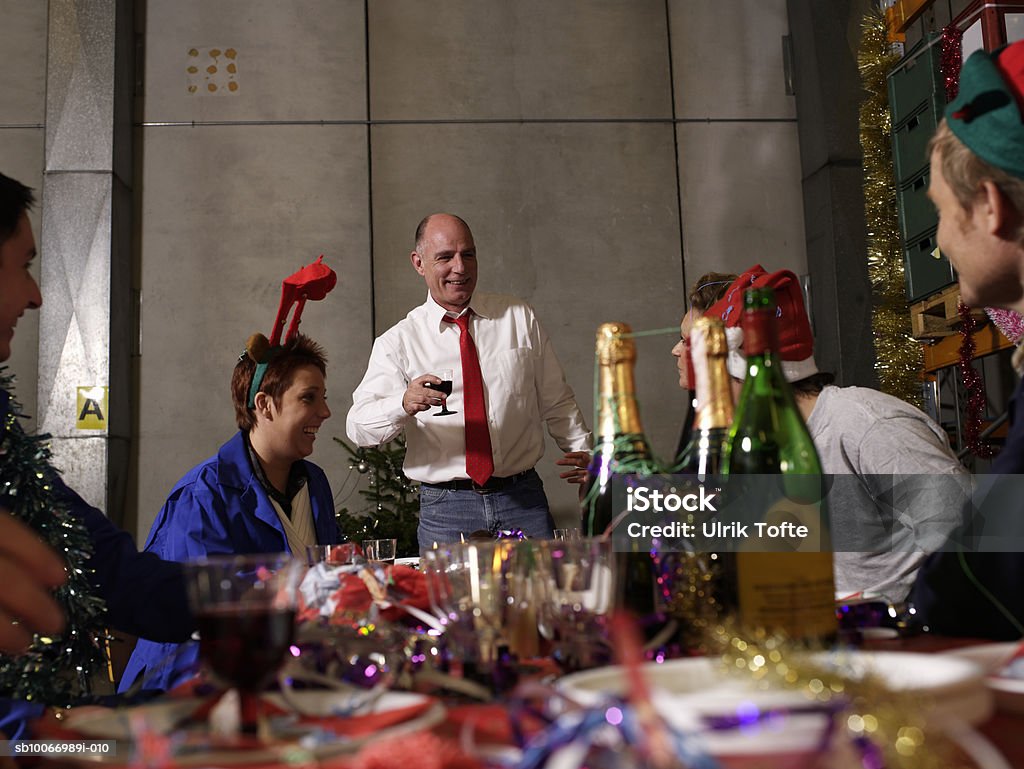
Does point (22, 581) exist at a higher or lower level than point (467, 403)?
lower

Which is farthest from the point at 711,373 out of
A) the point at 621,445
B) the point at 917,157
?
the point at 917,157

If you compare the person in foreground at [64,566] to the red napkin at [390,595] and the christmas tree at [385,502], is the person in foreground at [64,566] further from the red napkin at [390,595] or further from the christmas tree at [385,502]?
the christmas tree at [385,502]

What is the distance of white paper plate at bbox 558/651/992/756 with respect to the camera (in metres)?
0.44

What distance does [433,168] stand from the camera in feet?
18.3

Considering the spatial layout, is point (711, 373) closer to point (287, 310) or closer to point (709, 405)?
point (709, 405)

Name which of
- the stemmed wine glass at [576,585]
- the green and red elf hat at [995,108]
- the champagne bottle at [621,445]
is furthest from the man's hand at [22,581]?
the green and red elf hat at [995,108]

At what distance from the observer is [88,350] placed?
16.8 feet

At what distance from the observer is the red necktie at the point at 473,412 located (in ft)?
12.1

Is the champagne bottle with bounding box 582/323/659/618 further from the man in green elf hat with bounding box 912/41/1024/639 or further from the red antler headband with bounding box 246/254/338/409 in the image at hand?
the red antler headband with bounding box 246/254/338/409

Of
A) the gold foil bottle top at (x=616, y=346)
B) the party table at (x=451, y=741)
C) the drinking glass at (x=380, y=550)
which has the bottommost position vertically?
the party table at (x=451, y=741)

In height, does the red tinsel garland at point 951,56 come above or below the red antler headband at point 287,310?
above

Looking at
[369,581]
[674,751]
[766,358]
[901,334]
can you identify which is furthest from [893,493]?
[901,334]

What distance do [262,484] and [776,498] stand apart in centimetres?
177

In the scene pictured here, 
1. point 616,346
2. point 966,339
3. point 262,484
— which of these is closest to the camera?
point 616,346
